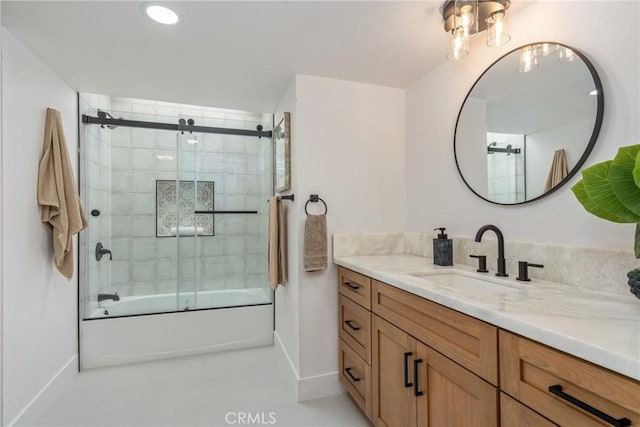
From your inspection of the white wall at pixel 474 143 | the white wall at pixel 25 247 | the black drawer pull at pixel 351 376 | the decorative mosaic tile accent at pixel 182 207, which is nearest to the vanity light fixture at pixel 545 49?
the white wall at pixel 474 143

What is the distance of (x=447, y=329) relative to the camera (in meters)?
1.07

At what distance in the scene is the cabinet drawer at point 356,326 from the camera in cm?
165

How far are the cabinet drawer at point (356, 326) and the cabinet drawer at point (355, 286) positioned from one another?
0.04 metres

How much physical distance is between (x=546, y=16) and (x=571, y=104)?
0.41 meters

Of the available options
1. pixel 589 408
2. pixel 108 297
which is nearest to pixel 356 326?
pixel 589 408

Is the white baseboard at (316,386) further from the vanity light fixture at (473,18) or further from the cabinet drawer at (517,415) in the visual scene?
the vanity light fixture at (473,18)

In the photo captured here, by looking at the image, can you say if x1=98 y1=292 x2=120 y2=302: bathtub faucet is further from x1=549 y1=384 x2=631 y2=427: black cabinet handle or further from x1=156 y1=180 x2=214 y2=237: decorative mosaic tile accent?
x1=549 y1=384 x2=631 y2=427: black cabinet handle

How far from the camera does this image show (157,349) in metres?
2.54

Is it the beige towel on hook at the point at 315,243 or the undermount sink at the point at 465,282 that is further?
the beige towel on hook at the point at 315,243

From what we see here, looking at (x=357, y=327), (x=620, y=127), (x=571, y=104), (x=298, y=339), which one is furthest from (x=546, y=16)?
(x=298, y=339)

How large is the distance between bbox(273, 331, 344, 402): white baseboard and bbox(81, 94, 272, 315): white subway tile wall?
4.13 feet

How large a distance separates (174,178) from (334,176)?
1.91 metres

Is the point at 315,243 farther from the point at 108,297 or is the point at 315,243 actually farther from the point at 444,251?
the point at 108,297

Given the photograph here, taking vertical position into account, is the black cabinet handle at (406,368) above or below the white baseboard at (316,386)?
above
